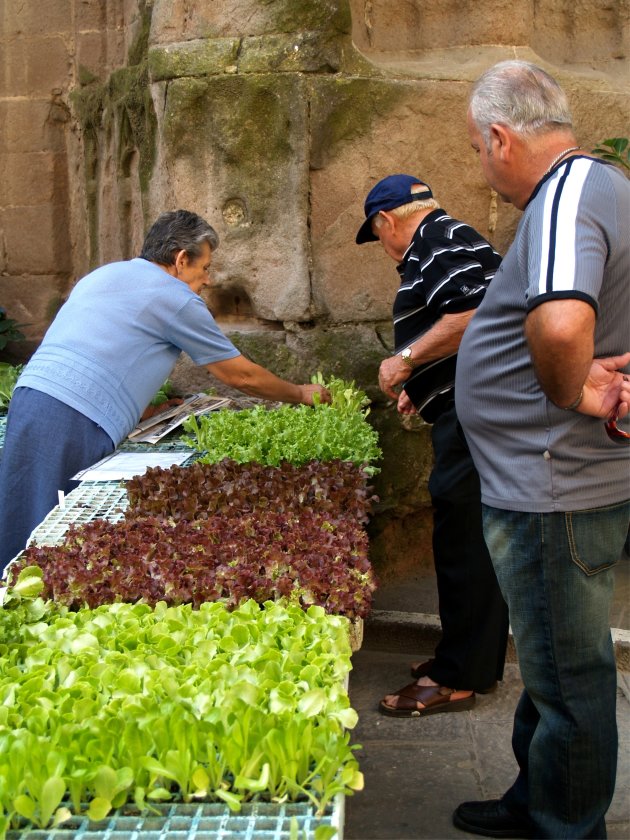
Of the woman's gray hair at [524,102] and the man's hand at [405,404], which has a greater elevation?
the woman's gray hair at [524,102]

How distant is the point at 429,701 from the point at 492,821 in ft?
3.33

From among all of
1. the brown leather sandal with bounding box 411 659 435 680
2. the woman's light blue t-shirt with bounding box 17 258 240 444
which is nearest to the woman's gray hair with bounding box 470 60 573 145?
the woman's light blue t-shirt with bounding box 17 258 240 444

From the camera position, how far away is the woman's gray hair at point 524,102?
237 cm

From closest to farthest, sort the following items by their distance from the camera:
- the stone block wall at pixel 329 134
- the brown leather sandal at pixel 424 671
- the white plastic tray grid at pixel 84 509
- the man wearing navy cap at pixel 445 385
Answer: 1. the white plastic tray grid at pixel 84 509
2. the man wearing navy cap at pixel 445 385
3. the brown leather sandal at pixel 424 671
4. the stone block wall at pixel 329 134

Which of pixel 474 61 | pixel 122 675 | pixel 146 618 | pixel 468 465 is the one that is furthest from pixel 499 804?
pixel 474 61

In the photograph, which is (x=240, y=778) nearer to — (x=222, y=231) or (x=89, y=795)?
(x=89, y=795)

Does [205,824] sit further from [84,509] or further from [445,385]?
[445,385]

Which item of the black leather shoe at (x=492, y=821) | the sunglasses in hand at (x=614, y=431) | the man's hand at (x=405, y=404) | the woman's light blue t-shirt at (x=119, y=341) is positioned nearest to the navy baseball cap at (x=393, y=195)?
the man's hand at (x=405, y=404)

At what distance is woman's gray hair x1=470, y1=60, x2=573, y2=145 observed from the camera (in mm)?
2365

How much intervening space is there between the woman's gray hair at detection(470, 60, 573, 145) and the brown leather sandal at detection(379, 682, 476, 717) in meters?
2.46

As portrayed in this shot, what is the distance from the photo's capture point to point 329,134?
4.99 metres

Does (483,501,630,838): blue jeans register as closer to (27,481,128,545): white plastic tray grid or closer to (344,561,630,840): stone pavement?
(344,561,630,840): stone pavement

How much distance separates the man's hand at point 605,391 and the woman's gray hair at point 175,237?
2.25 metres

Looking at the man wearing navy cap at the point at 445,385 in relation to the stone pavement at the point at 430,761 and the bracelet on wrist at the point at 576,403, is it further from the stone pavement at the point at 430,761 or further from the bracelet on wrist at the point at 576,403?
the bracelet on wrist at the point at 576,403
